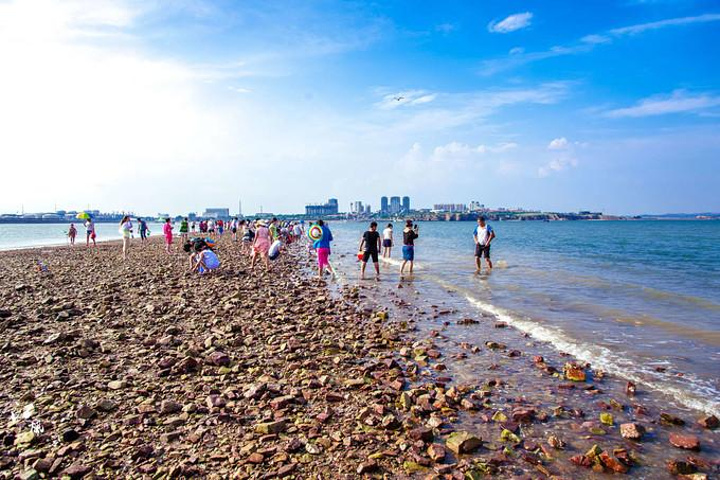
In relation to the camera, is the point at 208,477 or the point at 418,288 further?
the point at 418,288

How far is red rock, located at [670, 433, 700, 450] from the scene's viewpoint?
466 cm

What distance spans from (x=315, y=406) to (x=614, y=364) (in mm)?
5776

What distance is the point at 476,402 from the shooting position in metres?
5.74

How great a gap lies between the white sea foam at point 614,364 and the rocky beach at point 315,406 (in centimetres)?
39

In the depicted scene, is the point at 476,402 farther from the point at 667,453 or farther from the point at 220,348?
the point at 220,348

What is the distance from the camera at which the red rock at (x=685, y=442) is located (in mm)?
4660

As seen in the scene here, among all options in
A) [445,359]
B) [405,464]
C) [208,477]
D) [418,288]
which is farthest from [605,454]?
[418,288]

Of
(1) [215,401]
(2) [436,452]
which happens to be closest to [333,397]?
(1) [215,401]

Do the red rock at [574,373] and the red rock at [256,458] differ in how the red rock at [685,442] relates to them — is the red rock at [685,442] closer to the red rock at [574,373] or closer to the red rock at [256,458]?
the red rock at [574,373]

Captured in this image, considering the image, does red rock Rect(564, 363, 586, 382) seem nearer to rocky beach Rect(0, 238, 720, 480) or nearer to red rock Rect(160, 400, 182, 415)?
rocky beach Rect(0, 238, 720, 480)

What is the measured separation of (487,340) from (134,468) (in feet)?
23.3

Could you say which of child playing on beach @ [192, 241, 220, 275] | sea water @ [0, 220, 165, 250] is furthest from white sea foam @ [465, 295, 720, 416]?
sea water @ [0, 220, 165, 250]

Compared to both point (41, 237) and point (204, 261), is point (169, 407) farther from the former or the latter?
point (41, 237)

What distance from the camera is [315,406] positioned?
5469 mm
